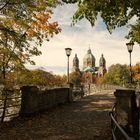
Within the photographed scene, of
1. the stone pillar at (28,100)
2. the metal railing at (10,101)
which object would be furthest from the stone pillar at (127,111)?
the stone pillar at (28,100)

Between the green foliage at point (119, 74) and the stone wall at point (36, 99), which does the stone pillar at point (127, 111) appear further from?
the green foliage at point (119, 74)

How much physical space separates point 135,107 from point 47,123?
6.14 meters

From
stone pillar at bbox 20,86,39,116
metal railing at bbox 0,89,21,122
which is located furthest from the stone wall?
metal railing at bbox 0,89,21,122

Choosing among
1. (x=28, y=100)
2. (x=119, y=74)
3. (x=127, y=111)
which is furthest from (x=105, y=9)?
(x=119, y=74)

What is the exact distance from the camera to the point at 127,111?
33.3 feet

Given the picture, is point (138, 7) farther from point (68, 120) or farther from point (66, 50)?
point (66, 50)

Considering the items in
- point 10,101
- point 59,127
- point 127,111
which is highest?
point 10,101

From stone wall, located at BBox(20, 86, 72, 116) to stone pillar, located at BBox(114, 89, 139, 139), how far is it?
814 centimetres

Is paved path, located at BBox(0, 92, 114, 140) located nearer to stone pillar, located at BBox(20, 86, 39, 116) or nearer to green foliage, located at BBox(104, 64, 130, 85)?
Result: stone pillar, located at BBox(20, 86, 39, 116)

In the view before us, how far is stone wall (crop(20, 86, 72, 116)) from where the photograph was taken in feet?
57.4

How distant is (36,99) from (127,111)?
361 inches

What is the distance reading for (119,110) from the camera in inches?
404

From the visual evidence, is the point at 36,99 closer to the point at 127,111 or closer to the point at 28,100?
the point at 28,100

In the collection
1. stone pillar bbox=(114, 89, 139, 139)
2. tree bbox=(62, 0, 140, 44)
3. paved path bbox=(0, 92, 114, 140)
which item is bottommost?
paved path bbox=(0, 92, 114, 140)
